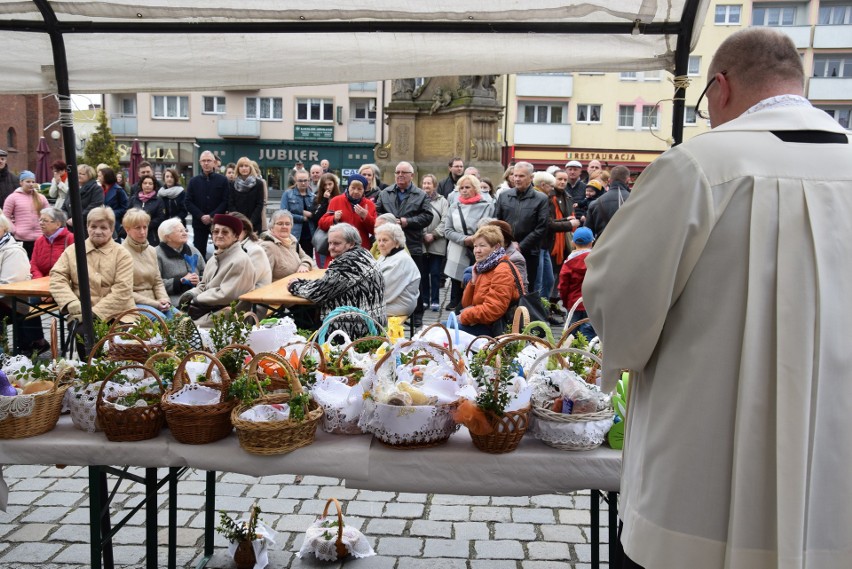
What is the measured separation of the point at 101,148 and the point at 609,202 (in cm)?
3224

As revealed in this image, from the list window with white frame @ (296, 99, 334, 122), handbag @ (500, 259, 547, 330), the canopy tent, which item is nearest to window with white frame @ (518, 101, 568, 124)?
window with white frame @ (296, 99, 334, 122)

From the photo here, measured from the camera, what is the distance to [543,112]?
41500mm

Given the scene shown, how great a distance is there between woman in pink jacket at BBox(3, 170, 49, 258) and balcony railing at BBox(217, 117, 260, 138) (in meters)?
36.2

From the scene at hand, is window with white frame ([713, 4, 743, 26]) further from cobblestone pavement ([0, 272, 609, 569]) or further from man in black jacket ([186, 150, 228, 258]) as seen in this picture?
cobblestone pavement ([0, 272, 609, 569])

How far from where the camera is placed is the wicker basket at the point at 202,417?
9.41ft

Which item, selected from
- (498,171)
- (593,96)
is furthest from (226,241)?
(593,96)

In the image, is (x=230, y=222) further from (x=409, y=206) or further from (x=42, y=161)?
(x=42, y=161)

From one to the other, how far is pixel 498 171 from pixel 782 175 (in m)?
13.4

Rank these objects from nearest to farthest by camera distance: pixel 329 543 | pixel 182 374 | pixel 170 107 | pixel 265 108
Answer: pixel 182 374 → pixel 329 543 → pixel 265 108 → pixel 170 107

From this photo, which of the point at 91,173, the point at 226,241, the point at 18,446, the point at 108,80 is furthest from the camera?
the point at 91,173

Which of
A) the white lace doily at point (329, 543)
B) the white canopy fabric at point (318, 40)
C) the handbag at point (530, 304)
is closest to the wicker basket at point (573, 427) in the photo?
the white lace doily at point (329, 543)

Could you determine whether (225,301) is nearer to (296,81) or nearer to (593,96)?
(296,81)

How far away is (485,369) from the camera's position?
3.01m

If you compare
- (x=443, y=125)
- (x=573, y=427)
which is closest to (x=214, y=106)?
(x=443, y=125)
